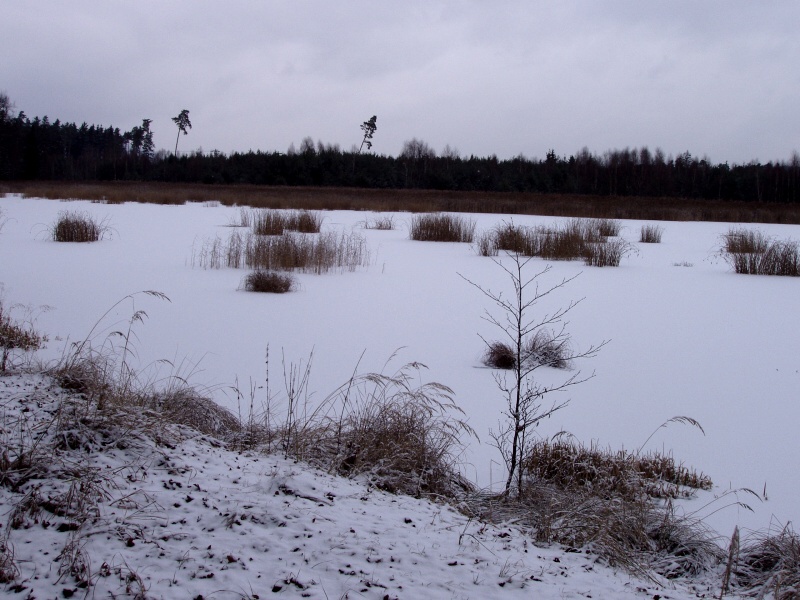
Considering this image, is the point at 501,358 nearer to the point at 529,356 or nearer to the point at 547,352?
the point at 529,356

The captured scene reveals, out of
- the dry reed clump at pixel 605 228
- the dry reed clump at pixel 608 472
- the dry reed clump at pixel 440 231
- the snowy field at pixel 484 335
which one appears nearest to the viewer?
the dry reed clump at pixel 608 472

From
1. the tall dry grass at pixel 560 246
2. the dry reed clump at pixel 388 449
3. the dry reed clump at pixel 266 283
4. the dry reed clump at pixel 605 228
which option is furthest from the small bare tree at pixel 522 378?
the dry reed clump at pixel 605 228

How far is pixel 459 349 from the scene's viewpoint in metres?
5.69

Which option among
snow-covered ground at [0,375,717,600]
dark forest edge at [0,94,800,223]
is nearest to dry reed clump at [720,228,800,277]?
snow-covered ground at [0,375,717,600]

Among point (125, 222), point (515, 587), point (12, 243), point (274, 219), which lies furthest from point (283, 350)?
point (125, 222)

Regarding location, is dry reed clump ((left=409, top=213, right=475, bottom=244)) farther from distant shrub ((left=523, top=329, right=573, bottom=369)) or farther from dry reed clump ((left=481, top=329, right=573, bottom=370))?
dry reed clump ((left=481, top=329, right=573, bottom=370))

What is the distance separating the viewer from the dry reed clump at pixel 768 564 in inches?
88.2

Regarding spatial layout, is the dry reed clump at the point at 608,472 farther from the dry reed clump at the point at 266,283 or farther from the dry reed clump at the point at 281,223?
the dry reed clump at the point at 281,223

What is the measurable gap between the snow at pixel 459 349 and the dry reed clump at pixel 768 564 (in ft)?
1.29

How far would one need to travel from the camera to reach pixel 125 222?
17719 mm

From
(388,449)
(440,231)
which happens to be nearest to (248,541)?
(388,449)

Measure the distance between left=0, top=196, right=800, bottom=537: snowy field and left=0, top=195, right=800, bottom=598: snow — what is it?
0.06 feet

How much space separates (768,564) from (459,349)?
11.1ft

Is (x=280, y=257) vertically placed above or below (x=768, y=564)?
above
